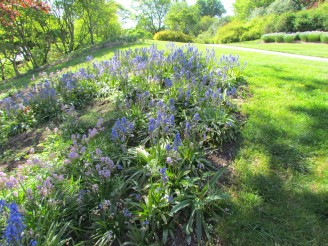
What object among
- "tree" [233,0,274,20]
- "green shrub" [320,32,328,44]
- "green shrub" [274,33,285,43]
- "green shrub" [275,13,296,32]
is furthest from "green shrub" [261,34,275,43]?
"tree" [233,0,274,20]

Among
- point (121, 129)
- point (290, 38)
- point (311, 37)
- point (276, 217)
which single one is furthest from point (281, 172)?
point (290, 38)

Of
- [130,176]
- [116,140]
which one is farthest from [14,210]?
[116,140]

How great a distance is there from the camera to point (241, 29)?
24.1 metres

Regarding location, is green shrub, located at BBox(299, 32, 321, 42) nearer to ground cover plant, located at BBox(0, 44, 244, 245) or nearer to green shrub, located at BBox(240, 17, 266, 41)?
green shrub, located at BBox(240, 17, 266, 41)

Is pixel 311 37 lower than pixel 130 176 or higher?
lower

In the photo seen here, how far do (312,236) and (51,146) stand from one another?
12.2 feet

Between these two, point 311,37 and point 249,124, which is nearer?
point 249,124

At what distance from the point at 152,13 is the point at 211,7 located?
38.3 metres

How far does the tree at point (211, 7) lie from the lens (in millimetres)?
78131

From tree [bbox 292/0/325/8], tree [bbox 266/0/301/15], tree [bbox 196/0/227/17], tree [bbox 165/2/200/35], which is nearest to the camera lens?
tree [bbox 266/0/301/15]

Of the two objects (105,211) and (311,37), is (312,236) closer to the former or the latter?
(105,211)

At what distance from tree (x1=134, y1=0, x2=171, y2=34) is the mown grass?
48.7 metres

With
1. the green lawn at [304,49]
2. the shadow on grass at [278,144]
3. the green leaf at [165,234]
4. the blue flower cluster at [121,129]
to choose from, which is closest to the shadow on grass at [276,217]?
the shadow on grass at [278,144]

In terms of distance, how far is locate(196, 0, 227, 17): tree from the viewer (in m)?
78.1
